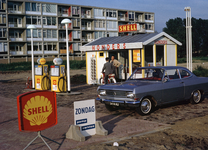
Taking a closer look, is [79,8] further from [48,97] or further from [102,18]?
[48,97]

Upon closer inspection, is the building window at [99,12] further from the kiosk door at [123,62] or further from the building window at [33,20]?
the kiosk door at [123,62]

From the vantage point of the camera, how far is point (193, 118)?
8.18m

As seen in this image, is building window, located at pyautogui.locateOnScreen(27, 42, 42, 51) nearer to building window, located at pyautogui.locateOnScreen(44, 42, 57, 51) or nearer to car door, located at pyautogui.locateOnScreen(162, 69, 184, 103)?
building window, located at pyautogui.locateOnScreen(44, 42, 57, 51)

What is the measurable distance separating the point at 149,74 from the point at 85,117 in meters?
4.07

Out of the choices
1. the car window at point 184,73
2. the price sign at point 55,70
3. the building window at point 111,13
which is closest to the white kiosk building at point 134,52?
the price sign at point 55,70

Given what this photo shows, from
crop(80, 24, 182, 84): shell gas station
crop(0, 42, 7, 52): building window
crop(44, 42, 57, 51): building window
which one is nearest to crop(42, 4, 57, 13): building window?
crop(44, 42, 57, 51): building window

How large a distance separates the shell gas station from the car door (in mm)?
5876

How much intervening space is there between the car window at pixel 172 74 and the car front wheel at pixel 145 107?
1337 millimetres

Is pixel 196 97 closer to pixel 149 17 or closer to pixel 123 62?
pixel 123 62

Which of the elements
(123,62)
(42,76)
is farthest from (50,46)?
(42,76)

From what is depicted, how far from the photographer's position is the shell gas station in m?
16.1

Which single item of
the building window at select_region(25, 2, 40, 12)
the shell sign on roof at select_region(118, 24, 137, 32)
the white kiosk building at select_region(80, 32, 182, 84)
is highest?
the building window at select_region(25, 2, 40, 12)

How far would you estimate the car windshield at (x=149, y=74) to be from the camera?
956 centimetres

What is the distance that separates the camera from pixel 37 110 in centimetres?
531
